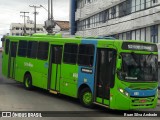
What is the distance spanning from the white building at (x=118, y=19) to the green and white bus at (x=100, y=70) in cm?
1418

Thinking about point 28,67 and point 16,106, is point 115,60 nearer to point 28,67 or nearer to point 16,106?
point 16,106

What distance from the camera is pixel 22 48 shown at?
→ 21781 millimetres

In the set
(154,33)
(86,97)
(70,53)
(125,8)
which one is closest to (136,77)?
(86,97)

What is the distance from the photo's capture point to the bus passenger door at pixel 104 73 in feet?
47.2

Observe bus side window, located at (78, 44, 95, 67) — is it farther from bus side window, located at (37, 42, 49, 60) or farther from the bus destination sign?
bus side window, located at (37, 42, 49, 60)

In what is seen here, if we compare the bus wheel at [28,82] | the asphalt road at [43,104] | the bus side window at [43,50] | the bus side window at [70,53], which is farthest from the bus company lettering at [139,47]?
the bus wheel at [28,82]

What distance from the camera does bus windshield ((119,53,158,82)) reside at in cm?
1398

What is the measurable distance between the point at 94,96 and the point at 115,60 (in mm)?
1844

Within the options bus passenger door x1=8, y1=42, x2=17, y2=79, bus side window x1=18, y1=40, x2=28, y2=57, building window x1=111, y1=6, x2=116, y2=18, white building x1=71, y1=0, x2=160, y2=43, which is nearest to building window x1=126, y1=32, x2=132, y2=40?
white building x1=71, y1=0, x2=160, y2=43

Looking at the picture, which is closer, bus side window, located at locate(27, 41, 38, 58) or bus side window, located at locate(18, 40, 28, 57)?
bus side window, located at locate(27, 41, 38, 58)

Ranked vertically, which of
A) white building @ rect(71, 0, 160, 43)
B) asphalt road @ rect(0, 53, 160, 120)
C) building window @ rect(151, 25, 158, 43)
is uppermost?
white building @ rect(71, 0, 160, 43)

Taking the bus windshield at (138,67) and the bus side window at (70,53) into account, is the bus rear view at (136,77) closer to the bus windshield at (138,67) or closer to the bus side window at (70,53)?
the bus windshield at (138,67)

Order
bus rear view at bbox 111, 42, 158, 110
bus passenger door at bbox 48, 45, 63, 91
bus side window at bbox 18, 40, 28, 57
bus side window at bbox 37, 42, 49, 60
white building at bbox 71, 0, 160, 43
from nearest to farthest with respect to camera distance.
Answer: bus rear view at bbox 111, 42, 158, 110
bus passenger door at bbox 48, 45, 63, 91
bus side window at bbox 37, 42, 49, 60
bus side window at bbox 18, 40, 28, 57
white building at bbox 71, 0, 160, 43

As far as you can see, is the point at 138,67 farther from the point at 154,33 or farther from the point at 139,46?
the point at 154,33
